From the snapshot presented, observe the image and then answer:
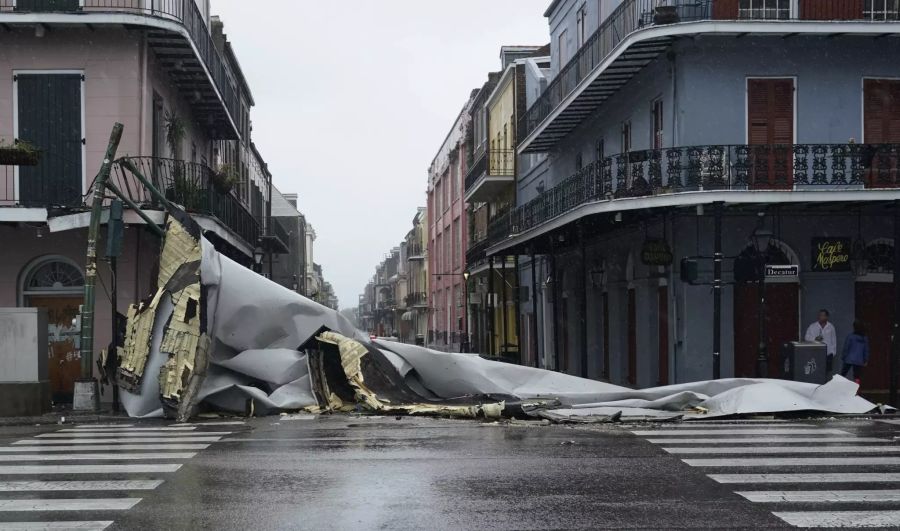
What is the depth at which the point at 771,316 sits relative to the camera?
819 inches

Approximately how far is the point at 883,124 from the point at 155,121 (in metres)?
14.6

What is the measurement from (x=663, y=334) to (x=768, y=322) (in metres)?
2.36

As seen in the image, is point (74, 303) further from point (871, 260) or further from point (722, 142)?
point (871, 260)

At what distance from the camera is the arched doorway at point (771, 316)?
20719 millimetres

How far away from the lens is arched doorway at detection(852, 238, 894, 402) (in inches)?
818

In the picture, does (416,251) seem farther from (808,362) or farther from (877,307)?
(808,362)

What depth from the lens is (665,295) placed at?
72.4 feet

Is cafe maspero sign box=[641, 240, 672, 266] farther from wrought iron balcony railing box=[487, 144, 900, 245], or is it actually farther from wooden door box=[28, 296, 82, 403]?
wooden door box=[28, 296, 82, 403]

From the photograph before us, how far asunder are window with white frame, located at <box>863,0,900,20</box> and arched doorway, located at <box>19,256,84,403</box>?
16.1m

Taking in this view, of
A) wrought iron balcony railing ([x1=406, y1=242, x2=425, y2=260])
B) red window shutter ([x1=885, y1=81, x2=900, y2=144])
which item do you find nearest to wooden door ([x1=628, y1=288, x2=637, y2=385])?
red window shutter ([x1=885, y1=81, x2=900, y2=144])

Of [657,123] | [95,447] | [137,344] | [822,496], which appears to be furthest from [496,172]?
[822,496]

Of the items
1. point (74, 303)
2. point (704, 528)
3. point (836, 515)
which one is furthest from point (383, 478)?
point (74, 303)

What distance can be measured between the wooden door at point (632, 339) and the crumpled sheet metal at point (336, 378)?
8.75 metres

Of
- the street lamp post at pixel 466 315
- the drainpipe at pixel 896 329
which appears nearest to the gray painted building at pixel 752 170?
the drainpipe at pixel 896 329
